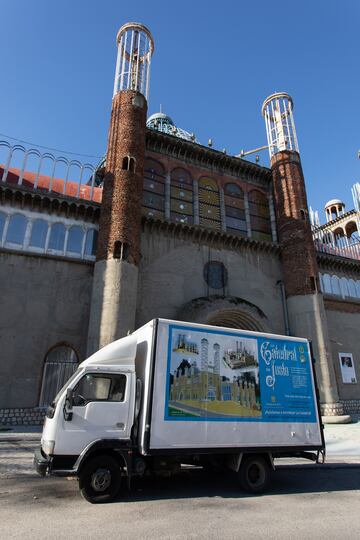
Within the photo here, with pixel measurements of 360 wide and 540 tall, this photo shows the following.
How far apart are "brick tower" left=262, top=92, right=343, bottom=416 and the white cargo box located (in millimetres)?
12823

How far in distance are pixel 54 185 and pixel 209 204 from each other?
949cm

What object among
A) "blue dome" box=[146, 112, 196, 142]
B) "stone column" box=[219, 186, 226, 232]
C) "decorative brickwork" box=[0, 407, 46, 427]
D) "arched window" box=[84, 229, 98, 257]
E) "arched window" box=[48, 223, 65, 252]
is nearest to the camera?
"decorative brickwork" box=[0, 407, 46, 427]

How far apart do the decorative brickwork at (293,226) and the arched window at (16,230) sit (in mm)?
15440

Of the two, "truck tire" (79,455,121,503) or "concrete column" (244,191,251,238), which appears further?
"concrete column" (244,191,251,238)

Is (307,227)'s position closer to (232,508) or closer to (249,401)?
(249,401)

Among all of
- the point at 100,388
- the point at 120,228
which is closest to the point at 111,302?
the point at 120,228

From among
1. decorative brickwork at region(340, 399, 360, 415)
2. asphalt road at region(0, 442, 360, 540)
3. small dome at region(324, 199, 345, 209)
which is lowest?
asphalt road at region(0, 442, 360, 540)

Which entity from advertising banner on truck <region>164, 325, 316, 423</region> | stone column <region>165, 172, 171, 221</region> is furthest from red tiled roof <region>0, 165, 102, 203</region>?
advertising banner on truck <region>164, 325, 316, 423</region>

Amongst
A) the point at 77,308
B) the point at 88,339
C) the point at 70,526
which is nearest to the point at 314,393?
the point at 70,526

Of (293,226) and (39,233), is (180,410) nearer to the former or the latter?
(39,233)

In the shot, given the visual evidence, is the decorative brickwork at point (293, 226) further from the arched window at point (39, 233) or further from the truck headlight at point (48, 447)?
the truck headlight at point (48, 447)

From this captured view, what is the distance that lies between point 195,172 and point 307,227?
820cm

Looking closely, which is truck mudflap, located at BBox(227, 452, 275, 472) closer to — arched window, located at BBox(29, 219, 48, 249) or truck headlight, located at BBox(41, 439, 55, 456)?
truck headlight, located at BBox(41, 439, 55, 456)

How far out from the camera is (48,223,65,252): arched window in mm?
16844
